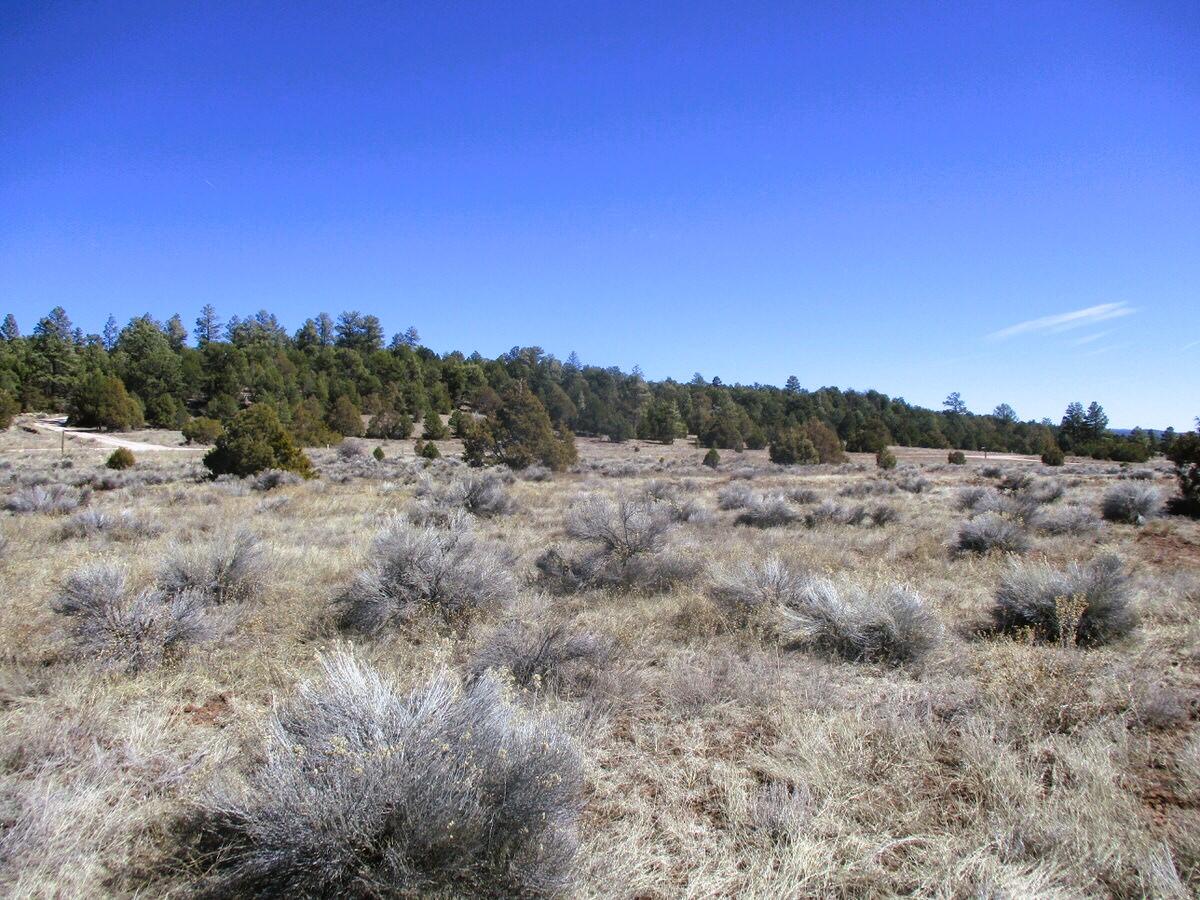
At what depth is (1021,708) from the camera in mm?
3668

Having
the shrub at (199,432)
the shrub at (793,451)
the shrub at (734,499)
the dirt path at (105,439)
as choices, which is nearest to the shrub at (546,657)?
the shrub at (734,499)

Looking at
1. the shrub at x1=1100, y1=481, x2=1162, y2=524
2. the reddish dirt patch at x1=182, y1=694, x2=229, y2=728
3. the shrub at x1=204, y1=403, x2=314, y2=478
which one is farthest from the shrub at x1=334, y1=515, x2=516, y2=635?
the shrub at x1=204, y1=403, x2=314, y2=478

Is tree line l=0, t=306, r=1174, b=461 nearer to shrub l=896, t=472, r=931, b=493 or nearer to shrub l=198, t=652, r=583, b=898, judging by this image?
shrub l=896, t=472, r=931, b=493

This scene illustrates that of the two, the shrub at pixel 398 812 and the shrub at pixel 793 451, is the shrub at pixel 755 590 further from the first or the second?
the shrub at pixel 793 451

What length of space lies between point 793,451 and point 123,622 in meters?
39.0

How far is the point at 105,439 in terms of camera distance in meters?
46.1

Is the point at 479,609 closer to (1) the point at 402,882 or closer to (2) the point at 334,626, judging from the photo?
(2) the point at 334,626

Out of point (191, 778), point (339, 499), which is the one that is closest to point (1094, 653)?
point (191, 778)

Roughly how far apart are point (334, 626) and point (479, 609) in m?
1.37

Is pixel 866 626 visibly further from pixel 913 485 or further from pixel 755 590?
pixel 913 485

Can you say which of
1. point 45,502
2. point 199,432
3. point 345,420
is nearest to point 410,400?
point 345,420

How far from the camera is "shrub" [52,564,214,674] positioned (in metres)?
4.46

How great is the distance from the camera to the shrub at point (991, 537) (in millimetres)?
8758

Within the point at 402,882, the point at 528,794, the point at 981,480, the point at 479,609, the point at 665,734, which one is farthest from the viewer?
the point at 981,480
